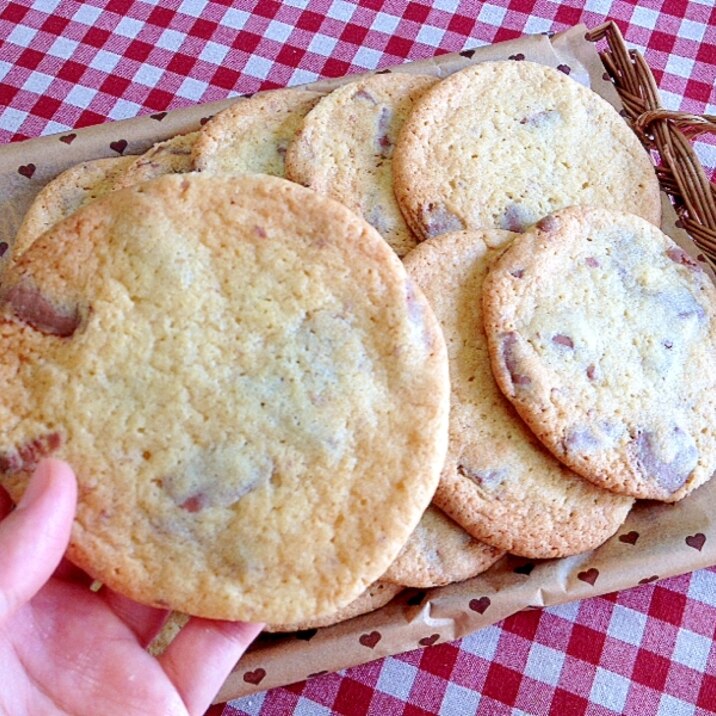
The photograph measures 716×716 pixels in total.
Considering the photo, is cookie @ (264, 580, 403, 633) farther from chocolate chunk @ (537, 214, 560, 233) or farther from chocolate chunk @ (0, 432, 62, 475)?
chocolate chunk @ (537, 214, 560, 233)

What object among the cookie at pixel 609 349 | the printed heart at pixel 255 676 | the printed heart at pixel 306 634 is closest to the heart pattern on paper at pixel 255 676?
the printed heart at pixel 255 676

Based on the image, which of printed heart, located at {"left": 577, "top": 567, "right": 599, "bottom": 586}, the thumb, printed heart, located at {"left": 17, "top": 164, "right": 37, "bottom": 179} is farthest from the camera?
printed heart, located at {"left": 17, "top": 164, "right": 37, "bottom": 179}

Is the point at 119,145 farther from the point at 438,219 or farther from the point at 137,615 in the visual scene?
the point at 137,615

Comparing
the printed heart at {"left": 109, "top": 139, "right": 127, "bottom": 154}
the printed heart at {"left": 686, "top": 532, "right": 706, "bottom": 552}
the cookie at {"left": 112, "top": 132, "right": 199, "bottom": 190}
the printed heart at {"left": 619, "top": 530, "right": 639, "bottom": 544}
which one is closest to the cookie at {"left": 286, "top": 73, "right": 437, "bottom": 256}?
the cookie at {"left": 112, "top": 132, "right": 199, "bottom": 190}

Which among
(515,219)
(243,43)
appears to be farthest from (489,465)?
(243,43)

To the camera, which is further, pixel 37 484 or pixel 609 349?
pixel 609 349

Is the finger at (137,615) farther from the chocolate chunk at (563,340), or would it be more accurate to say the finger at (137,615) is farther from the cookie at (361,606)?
the chocolate chunk at (563,340)
